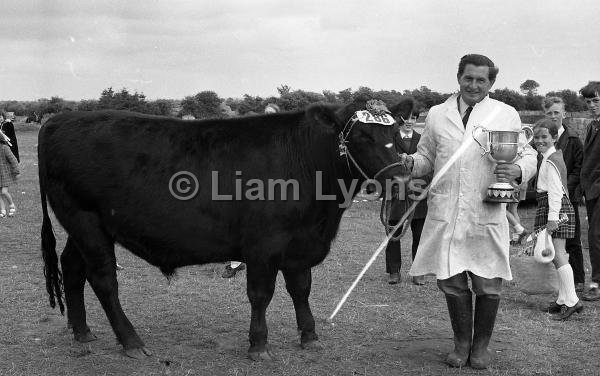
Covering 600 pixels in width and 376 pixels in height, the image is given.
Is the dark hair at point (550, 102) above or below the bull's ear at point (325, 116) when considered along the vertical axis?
above

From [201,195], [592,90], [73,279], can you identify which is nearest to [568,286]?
[592,90]

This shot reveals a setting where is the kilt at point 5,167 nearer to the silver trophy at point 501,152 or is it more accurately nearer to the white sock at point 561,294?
the white sock at point 561,294

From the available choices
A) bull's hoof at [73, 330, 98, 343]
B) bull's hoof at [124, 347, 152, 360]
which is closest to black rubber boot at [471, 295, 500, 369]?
bull's hoof at [124, 347, 152, 360]

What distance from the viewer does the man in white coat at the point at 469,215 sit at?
16.2 ft

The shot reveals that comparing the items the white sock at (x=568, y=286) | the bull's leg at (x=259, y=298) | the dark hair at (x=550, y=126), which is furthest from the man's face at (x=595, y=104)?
the bull's leg at (x=259, y=298)

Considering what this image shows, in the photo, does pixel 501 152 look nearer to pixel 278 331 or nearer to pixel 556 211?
pixel 556 211

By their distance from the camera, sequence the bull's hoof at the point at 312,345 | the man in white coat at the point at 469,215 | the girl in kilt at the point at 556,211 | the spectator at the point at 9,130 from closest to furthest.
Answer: the man in white coat at the point at 469,215 → the bull's hoof at the point at 312,345 → the girl in kilt at the point at 556,211 → the spectator at the point at 9,130

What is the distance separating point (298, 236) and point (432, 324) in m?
1.92

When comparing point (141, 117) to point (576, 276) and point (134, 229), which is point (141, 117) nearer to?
point (134, 229)

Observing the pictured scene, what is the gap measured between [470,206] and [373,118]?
1007 mm

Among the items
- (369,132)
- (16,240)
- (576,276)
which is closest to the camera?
(369,132)

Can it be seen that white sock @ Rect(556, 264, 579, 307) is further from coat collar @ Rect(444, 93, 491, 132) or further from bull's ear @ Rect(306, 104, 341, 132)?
bull's ear @ Rect(306, 104, 341, 132)

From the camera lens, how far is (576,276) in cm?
766

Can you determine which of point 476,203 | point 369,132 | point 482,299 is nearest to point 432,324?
point 482,299
